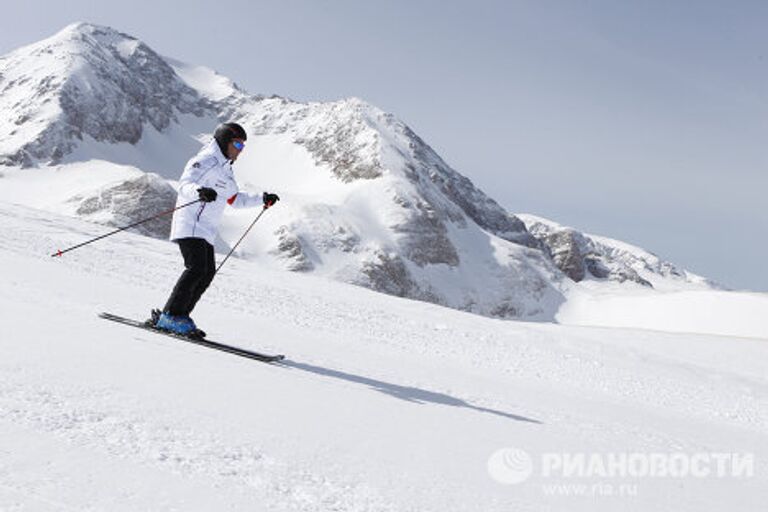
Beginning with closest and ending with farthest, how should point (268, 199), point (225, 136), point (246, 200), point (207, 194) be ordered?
point (207, 194) → point (225, 136) → point (268, 199) → point (246, 200)

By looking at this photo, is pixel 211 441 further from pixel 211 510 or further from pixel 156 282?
pixel 156 282

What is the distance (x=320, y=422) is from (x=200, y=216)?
12.6 ft

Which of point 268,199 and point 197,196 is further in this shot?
point 268,199

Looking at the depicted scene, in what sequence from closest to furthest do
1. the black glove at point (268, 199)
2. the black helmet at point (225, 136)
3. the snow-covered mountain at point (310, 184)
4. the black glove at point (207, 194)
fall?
the black glove at point (207, 194)
the black helmet at point (225, 136)
the black glove at point (268, 199)
the snow-covered mountain at point (310, 184)

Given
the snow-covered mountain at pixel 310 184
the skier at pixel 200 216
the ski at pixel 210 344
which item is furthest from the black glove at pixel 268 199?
the snow-covered mountain at pixel 310 184

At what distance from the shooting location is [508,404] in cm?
616

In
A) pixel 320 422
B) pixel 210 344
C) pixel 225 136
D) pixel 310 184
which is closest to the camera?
pixel 320 422

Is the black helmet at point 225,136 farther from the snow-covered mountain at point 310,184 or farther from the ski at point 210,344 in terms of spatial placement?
the snow-covered mountain at point 310,184

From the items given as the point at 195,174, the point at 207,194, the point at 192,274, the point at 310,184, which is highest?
the point at 310,184

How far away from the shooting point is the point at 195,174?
7.44 metres

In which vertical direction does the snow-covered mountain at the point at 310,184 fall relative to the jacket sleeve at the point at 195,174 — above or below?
above

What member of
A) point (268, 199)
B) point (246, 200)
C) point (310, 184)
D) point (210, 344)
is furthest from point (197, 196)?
point (310, 184)

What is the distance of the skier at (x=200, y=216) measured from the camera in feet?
24.0

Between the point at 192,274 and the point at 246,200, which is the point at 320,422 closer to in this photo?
the point at 192,274
